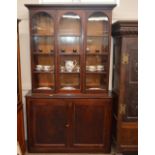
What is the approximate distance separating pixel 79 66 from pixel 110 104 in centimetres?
74

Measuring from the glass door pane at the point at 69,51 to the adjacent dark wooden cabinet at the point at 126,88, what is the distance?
0.62 m

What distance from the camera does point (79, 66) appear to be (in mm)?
3088

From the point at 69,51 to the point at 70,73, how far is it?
35 cm

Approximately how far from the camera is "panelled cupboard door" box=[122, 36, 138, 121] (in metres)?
2.70

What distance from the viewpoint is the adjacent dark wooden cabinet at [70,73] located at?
2969 millimetres

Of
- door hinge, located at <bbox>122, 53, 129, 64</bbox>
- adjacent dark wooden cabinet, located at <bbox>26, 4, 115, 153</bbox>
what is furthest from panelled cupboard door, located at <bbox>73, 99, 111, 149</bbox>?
door hinge, located at <bbox>122, 53, 129, 64</bbox>

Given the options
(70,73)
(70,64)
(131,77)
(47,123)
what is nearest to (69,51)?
(70,64)

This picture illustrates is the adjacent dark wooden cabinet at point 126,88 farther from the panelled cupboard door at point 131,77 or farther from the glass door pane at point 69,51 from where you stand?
the glass door pane at point 69,51

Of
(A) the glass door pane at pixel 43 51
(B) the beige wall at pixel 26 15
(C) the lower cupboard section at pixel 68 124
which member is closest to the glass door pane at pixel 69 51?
(A) the glass door pane at pixel 43 51

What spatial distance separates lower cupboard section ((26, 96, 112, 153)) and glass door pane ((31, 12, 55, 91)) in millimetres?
343

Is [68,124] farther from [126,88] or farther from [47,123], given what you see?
[126,88]

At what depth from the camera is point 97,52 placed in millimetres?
3100
